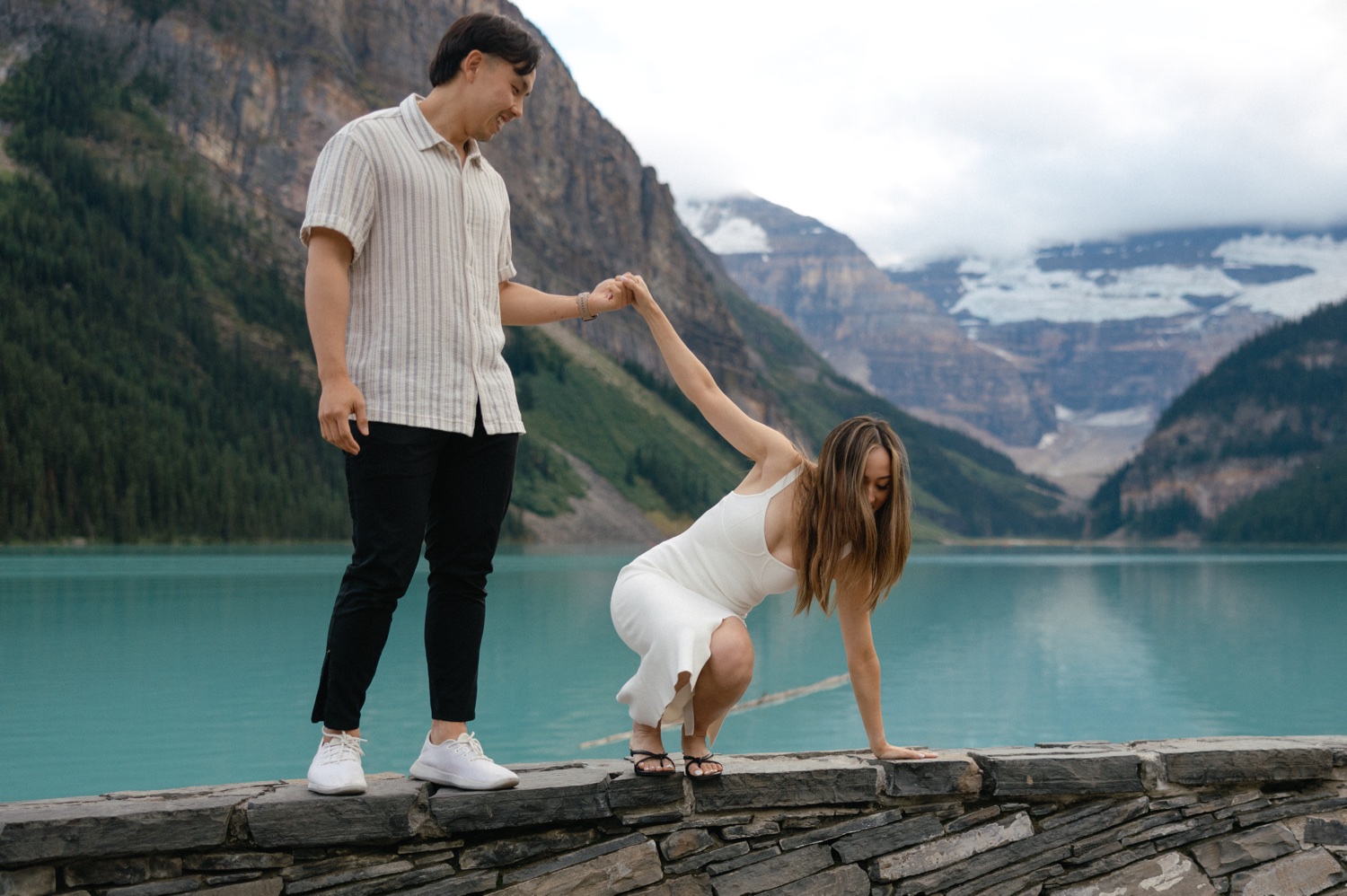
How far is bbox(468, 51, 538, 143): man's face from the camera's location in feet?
13.7

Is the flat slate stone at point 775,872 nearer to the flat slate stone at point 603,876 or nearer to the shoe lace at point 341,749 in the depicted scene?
the flat slate stone at point 603,876

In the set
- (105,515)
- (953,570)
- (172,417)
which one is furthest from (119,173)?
(953,570)

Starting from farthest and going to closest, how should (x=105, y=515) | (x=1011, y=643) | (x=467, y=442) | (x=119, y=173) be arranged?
(x=119, y=173) < (x=105, y=515) < (x=1011, y=643) < (x=467, y=442)

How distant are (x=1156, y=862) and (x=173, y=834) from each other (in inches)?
145

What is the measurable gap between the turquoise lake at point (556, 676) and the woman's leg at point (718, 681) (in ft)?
38.8

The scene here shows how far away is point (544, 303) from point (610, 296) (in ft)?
0.93

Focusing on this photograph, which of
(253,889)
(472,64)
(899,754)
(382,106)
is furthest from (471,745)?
(382,106)

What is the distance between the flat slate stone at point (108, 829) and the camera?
3.40 m

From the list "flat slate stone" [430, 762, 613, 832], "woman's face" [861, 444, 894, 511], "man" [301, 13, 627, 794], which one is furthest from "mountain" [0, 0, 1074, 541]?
"woman's face" [861, 444, 894, 511]

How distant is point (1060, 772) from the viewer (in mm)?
4594

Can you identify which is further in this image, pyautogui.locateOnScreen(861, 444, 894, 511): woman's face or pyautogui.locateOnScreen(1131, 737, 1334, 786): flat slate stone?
pyautogui.locateOnScreen(1131, 737, 1334, 786): flat slate stone

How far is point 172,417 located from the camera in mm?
101375

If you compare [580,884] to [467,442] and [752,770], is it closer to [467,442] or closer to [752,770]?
[752,770]

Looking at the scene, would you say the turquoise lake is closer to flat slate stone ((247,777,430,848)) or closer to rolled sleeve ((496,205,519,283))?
flat slate stone ((247,777,430,848))
